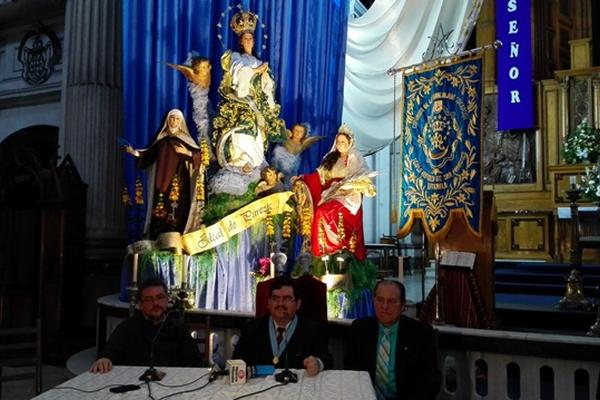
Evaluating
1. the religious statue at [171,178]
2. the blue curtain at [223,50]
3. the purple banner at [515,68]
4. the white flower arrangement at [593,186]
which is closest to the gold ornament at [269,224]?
the religious statue at [171,178]

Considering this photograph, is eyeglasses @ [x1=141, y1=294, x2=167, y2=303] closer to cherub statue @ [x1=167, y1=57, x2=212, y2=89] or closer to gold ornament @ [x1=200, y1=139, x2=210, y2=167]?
gold ornament @ [x1=200, y1=139, x2=210, y2=167]

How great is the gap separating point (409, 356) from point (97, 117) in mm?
5696

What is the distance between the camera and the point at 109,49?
7.73 meters

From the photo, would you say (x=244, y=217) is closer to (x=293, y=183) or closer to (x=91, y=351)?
(x=293, y=183)

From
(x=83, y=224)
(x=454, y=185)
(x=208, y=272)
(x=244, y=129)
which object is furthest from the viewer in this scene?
(x=83, y=224)

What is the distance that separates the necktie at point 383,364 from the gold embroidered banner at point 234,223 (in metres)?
3.36

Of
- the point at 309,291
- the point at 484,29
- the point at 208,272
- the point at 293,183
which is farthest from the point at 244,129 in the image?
the point at 484,29

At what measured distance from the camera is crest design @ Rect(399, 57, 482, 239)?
531 centimetres

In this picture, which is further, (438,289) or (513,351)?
(438,289)

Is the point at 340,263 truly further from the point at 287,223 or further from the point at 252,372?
the point at 252,372

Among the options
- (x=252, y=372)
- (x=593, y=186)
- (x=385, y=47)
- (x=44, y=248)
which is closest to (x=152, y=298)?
(x=252, y=372)

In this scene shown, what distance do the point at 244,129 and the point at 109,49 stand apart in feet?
7.66

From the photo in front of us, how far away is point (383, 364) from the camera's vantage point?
3.07 m

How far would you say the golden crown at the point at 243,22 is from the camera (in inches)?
278
